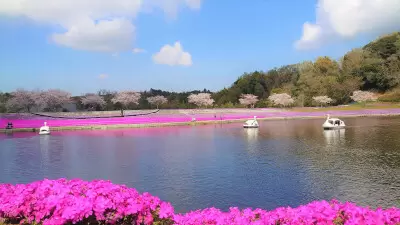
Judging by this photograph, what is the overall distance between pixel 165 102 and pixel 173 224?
274 feet

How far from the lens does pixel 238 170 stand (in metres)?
17.1

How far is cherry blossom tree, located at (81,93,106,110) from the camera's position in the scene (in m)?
76.5

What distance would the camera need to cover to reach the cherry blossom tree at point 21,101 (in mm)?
66556

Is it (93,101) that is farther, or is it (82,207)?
(93,101)

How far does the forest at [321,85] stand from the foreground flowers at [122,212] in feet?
226

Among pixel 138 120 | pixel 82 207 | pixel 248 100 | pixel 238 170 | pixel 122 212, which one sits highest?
pixel 248 100

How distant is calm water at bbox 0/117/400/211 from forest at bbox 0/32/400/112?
5312 cm

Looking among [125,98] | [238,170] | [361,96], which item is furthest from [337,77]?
[238,170]

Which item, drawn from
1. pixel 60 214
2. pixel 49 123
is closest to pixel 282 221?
pixel 60 214

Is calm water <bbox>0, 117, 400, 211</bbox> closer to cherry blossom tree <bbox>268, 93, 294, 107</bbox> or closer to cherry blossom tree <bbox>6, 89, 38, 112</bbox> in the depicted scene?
cherry blossom tree <bbox>6, 89, 38, 112</bbox>

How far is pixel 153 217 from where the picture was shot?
19.5 ft

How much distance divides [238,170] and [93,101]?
65.7 metres

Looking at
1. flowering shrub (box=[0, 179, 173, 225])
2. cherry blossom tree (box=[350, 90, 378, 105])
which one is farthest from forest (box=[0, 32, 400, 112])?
flowering shrub (box=[0, 179, 173, 225])

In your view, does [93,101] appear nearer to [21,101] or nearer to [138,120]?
[21,101]
